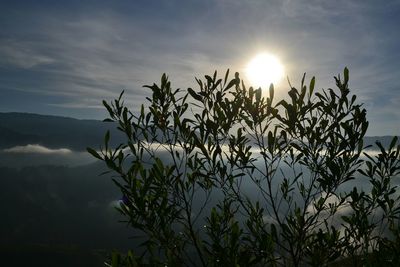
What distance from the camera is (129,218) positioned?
715cm

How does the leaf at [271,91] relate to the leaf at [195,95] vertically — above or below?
above

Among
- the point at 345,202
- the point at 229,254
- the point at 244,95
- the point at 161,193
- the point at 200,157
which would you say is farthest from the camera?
the point at 345,202

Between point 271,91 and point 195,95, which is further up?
point 271,91

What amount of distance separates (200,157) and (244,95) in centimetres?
177

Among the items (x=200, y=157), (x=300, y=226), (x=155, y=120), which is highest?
(x=155, y=120)

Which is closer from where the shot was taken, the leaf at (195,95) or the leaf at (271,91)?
the leaf at (271,91)

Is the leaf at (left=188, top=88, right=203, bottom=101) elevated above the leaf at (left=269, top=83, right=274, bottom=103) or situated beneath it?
situated beneath

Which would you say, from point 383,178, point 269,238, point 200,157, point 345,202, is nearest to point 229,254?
point 269,238

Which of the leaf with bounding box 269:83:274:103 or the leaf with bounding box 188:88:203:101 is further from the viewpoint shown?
the leaf with bounding box 188:88:203:101

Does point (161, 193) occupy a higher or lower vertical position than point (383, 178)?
lower

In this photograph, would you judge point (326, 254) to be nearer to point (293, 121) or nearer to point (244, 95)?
point (293, 121)

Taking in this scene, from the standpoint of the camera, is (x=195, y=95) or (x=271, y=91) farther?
(x=195, y=95)

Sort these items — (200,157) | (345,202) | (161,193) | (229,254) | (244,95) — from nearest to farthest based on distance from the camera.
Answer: (229,254) → (161,193) → (244,95) → (200,157) → (345,202)

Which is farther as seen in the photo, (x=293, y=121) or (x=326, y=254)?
(x=326, y=254)
